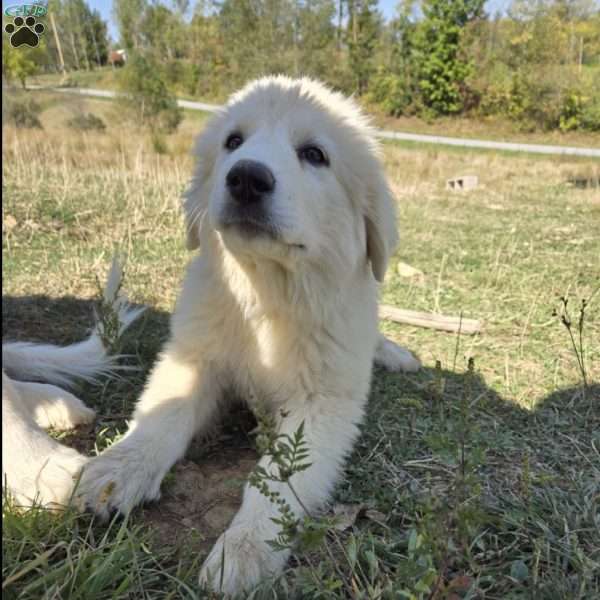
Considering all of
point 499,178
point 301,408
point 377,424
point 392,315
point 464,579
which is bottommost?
point 499,178

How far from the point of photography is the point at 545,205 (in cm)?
932

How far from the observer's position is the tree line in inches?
496

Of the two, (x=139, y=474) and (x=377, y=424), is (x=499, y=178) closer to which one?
(x=377, y=424)

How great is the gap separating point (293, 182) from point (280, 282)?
45cm

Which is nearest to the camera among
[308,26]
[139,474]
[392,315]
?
[139,474]

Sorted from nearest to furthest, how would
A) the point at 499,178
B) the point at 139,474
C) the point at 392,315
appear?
the point at 139,474 → the point at 392,315 → the point at 499,178

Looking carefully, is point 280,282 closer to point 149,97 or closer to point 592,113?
point 592,113

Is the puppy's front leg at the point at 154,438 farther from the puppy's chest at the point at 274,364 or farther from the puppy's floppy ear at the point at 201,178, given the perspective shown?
the puppy's floppy ear at the point at 201,178

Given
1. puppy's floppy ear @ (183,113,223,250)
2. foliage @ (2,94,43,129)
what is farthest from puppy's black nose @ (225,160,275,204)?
foliage @ (2,94,43,129)

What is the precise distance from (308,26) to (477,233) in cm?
1172

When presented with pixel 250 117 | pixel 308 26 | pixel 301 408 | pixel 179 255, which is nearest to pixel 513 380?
pixel 301 408

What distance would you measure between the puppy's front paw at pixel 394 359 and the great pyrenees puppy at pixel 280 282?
0.65 meters

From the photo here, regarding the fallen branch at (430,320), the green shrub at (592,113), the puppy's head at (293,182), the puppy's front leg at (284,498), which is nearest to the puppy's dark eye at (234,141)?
the puppy's head at (293,182)

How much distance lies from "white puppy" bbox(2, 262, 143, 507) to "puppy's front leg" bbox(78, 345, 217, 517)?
0.29 feet
